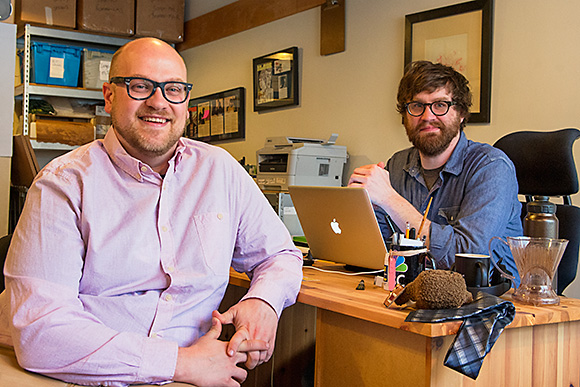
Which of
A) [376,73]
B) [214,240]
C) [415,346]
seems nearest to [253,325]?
[214,240]

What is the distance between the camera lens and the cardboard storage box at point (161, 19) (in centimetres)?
480

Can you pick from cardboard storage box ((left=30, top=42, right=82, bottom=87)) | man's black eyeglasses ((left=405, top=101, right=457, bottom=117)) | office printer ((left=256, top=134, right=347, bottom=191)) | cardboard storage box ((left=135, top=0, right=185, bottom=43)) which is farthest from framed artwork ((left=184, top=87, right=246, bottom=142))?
man's black eyeglasses ((left=405, top=101, right=457, bottom=117))

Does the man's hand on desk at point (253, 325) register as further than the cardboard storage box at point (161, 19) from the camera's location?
No

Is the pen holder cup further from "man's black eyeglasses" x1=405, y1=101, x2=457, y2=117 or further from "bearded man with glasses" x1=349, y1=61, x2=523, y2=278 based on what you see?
"man's black eyeglasses" x1=405, y1=101, x2=457, y2=117

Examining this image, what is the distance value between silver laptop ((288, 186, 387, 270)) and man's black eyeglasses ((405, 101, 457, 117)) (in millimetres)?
547

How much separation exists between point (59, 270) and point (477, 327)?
2.82ft

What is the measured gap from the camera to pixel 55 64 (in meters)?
4.40

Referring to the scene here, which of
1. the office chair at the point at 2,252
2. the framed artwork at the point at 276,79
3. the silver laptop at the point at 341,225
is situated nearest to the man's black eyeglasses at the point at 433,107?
the silver laptop at the point at 341,225

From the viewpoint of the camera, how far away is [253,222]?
154 cm

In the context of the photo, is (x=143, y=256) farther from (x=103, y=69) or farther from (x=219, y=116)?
(x=219, y=116)

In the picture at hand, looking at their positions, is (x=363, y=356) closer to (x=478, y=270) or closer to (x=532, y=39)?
(x=478, y=270)

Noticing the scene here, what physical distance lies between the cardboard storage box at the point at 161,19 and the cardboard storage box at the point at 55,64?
0.60 m

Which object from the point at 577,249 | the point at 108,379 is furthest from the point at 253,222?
the point at 577,249

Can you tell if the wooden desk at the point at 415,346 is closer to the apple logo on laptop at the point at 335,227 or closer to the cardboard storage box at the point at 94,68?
the apple logo on laptop at the point at 335,227
